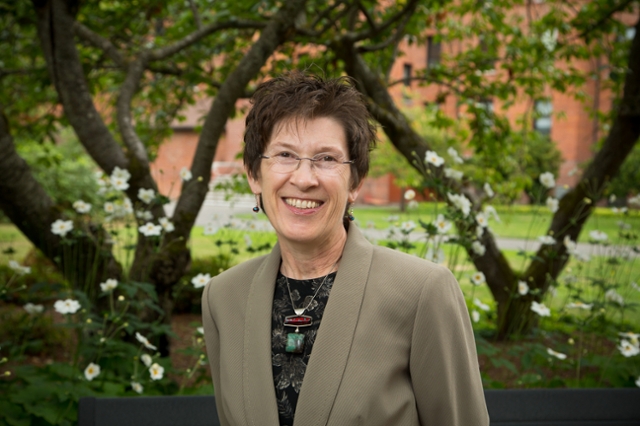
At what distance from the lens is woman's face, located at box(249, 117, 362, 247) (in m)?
1.75

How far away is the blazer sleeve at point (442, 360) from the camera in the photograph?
64.4 inches

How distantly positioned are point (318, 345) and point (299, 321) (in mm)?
121

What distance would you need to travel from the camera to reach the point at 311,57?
730 cm

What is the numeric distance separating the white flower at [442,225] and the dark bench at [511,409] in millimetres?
1047

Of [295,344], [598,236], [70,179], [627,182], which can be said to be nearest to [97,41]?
[598,236]

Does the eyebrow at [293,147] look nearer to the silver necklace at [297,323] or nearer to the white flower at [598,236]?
the silver necklace at [297,323]

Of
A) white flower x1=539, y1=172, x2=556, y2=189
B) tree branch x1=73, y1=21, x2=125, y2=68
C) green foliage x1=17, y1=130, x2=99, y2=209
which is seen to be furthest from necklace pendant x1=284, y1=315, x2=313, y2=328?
green foliage x1=17, y1=130, x2=99, y2=209

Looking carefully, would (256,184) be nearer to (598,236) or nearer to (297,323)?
(297,323)

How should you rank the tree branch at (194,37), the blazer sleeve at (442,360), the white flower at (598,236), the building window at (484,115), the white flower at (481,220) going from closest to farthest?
the blazer sleeve at (442,360)
the white flower at (481,220)
the white flower at (598,236)
the tree branch at (194,37)
the building window at (484,115)

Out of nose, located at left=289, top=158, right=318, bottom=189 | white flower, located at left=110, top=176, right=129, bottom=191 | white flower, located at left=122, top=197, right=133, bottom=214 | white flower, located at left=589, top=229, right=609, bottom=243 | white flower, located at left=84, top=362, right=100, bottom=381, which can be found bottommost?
white flower, located at left=84, top=362, right=100, bottom=381

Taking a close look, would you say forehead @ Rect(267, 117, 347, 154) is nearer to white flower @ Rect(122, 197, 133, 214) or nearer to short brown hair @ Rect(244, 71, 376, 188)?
short brown hair @ Rect(244, 71, 376, 188)

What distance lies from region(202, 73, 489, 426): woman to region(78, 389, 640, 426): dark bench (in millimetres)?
595

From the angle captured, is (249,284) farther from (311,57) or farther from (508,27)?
(508,27)

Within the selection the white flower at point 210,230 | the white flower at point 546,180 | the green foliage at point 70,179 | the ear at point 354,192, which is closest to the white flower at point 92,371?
the white flower at point 210,230
